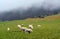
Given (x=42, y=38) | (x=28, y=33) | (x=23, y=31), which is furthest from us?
(x=23, y=31)

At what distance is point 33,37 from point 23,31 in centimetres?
348

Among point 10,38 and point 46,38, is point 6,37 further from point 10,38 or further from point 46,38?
point 46,38

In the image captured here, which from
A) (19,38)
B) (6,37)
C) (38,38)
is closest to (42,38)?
(38,38)

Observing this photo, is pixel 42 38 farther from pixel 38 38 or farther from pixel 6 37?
pixel 6 37

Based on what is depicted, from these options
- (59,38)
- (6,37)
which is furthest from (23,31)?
(59,38)

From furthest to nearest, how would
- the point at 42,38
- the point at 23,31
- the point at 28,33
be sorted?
the point at 23,31 → the point at 28,33 → the point at 42,38

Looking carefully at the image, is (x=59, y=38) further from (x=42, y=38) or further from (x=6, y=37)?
(x=6, y=37)

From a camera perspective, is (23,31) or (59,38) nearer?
(59,38)

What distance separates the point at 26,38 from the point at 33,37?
28.2 inches

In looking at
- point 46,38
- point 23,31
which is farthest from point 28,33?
point 46,38

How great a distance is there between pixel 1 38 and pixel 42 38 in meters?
3.35

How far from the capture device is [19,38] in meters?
18.6

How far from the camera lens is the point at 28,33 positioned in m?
21.0

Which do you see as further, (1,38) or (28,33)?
(28,33)
